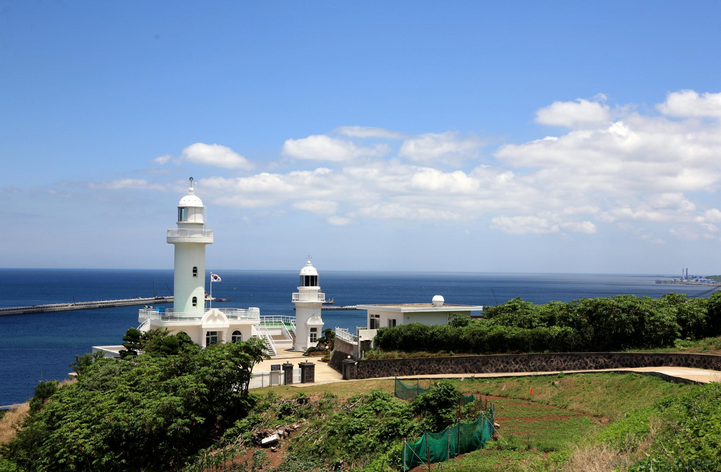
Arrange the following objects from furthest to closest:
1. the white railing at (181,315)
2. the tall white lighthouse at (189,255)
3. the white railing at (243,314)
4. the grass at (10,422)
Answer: the white railing at (243,314)
the tall white lighthouse at (189,255)
the white railing at (181,315)
the grass at (10,422)

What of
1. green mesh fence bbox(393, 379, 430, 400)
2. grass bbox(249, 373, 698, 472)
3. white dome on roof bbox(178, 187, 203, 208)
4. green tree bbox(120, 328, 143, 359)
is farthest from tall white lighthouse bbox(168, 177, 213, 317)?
green mesh fence bbox(393, 379, 430, 400)

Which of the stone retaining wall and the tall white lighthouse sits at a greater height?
the tall white lighthouse

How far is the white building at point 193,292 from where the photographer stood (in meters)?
40.3

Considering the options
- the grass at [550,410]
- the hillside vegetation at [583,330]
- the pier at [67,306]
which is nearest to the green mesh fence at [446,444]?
the grass at [550,410]

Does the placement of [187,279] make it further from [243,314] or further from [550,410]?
[550,410]

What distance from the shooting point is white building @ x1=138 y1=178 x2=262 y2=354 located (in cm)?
4031

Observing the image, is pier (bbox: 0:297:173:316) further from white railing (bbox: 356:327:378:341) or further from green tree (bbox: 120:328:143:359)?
white railing (bbox: 356:327:378:341)

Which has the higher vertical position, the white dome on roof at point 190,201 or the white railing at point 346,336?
the white dome on roof at point 190,201

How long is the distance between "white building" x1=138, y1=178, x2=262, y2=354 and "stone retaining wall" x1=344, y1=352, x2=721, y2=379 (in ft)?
42.4

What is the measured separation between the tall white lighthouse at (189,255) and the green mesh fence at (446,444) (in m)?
26.6

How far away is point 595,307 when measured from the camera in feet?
105

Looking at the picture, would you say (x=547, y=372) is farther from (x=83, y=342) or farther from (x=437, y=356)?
(x=83, y=342)

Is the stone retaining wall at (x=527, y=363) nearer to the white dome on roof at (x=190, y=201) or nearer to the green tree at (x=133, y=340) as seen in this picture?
the green tree at (x=133, y=340)

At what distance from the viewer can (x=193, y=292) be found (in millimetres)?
41031
